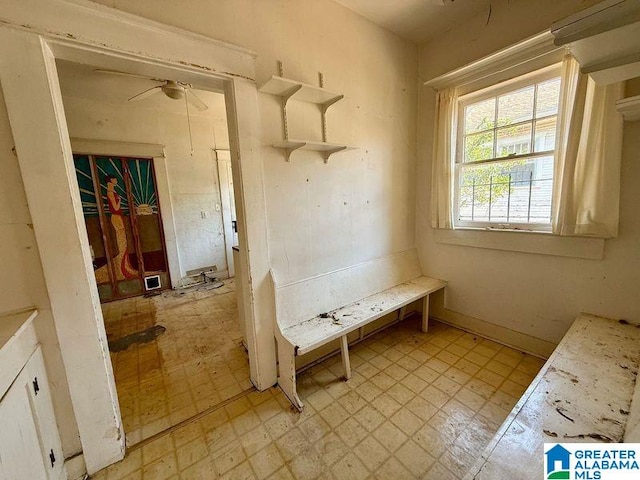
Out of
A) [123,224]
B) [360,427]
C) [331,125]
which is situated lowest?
[360,427]

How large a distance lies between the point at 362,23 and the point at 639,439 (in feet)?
9.74

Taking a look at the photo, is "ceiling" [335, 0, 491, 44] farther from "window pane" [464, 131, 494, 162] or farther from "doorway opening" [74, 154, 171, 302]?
"doorway opening" [74, 154, 171, 302]

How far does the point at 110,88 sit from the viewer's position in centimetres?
310

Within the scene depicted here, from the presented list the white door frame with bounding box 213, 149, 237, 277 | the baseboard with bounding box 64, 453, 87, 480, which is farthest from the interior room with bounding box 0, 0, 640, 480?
the white door frame with bounding box 213, 149, 237, 277

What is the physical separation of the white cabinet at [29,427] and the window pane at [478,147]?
3218mm

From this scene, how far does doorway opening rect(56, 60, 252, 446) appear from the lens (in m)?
2.25

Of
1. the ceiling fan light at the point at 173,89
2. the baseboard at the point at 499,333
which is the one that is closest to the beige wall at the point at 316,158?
the baseboard at the point at 499,333

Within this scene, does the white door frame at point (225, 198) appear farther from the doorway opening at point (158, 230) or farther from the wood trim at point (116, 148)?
the wood trim at point (116, 148)

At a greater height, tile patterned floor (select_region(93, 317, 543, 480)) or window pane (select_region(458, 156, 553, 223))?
window pane (select_region(458, 156, 553, 223))

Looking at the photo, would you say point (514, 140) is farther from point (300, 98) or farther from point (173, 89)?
point (173, 89)

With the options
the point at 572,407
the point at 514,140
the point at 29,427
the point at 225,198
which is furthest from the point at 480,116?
the point at 225,198

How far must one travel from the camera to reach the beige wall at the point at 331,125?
164 cm

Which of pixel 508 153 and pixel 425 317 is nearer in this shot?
pixel 508 153

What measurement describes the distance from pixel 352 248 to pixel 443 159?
4.11 feet
